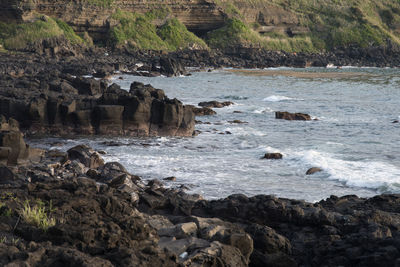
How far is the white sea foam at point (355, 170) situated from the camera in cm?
1590

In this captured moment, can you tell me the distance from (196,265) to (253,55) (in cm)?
8173

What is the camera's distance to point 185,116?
79.2ft

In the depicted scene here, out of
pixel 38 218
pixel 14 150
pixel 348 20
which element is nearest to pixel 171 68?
pixel 14 150

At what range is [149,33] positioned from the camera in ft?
282

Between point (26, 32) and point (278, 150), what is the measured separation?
51050 millimetres

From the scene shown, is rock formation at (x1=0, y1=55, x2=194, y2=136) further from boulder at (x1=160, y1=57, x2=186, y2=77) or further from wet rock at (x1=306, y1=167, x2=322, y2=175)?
boulder at (x1=160, y1=57, x2=186, y2=77)

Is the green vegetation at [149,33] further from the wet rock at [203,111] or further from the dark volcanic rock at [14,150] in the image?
the dark volcanic rock at [14,150]

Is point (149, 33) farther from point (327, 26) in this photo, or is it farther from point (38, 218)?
point (38, 218)

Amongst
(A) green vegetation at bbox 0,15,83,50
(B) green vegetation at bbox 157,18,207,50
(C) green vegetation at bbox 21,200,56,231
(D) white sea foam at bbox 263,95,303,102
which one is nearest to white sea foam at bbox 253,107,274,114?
(D) white sea foam at bbox 263,95,303,102

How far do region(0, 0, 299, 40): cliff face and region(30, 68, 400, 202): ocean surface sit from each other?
38621 mm

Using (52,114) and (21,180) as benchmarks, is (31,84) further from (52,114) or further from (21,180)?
(21,180)

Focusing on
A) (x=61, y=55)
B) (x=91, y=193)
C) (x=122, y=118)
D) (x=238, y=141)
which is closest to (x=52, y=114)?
A: (x=122, y=118)

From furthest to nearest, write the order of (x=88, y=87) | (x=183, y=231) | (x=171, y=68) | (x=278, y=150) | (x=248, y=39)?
(x=248, y=39), (x=171, y=68), (x=88, y=87), (x=278, y=150), (x=183, y=231)

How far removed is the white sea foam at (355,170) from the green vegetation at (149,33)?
6290 centimetres
